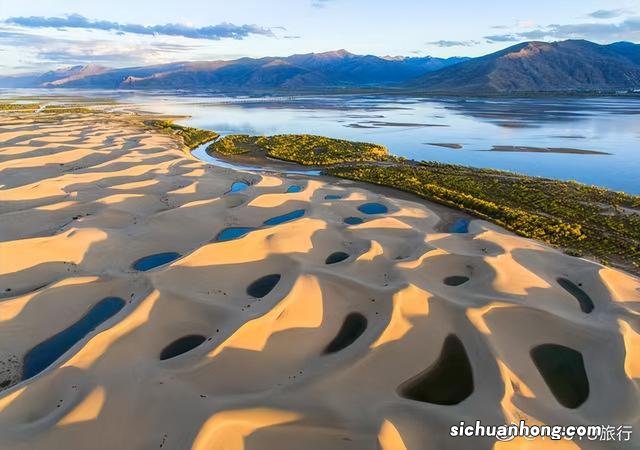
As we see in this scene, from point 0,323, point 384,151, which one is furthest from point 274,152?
point 0,323

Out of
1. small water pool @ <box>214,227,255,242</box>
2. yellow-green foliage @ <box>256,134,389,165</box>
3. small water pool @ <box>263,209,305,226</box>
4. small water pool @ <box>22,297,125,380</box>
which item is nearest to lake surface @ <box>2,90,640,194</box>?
yellow-green foliage @ <box>256,134,389,165</box>

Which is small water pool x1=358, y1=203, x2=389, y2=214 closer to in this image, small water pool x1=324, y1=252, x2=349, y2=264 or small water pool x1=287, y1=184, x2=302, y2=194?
small water pool x1=287, y1=184, x2=302, y2=194

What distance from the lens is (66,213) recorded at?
3972 cm

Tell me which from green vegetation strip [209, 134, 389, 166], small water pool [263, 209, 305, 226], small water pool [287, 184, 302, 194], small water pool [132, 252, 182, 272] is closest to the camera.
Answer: small water pool [132, 252, 182, 272]

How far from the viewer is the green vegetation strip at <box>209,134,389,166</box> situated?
65062 millimetres

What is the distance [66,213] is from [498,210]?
1568 inches

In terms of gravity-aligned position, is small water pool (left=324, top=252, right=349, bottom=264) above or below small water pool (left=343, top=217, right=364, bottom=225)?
below

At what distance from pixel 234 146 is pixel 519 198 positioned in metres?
48.9

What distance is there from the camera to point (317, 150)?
72750 mm

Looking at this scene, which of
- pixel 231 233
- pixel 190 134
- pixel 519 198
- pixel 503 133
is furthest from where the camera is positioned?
pixel 503 133

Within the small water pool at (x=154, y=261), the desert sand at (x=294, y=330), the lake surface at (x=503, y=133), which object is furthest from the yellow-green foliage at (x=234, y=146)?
the small water pool at (x=154, y=261)

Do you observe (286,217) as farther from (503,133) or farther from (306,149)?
(503,133)

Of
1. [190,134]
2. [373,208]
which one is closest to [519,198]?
[373,208]

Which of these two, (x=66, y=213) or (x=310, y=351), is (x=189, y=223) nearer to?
(x=66, y=213)
